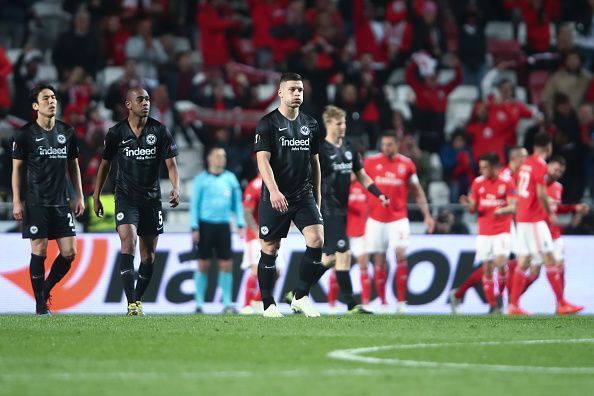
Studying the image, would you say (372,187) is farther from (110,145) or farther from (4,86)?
(4,86)

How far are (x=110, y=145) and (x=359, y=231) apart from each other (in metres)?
5.22

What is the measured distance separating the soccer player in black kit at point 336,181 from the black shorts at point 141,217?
253 centimetres

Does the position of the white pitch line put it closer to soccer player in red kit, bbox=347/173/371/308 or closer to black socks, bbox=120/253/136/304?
black socks, bbox=120/253/136/304

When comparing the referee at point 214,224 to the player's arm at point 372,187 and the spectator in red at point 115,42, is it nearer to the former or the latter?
the player's arm at point 372,187

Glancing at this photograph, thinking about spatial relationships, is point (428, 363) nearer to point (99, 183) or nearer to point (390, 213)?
point (99, 183)

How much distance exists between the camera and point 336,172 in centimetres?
1505

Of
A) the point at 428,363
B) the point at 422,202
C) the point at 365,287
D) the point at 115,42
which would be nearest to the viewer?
the point at 428,363

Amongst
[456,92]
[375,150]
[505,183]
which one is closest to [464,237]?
[505,183]

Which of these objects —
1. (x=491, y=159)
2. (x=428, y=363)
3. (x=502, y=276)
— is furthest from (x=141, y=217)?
(x=502, y=276)

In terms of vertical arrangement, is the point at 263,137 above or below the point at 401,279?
above

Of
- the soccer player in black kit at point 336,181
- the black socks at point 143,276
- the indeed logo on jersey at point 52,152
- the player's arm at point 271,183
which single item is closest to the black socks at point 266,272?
the player's arm at point 271,183

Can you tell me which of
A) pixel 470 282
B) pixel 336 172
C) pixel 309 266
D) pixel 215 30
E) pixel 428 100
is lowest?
pixel 470 282

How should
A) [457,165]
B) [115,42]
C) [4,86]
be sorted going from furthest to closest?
[115,42]
[4,86]
[457,165]

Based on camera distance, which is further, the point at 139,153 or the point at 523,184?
the point at 523,184
